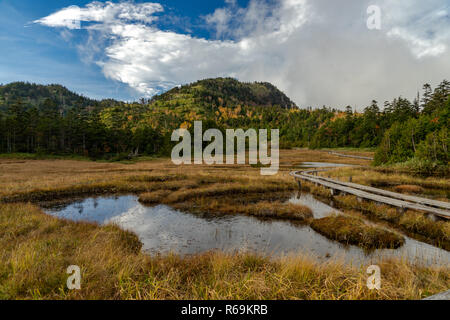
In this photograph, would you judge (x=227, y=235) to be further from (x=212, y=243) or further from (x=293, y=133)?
(x=293, y=133)

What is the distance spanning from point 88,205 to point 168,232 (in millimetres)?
11148

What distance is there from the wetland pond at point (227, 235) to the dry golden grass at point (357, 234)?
1.57 feet

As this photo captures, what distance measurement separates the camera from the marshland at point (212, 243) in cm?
538

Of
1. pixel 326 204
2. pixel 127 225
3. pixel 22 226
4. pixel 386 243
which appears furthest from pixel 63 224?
pixel 326 204

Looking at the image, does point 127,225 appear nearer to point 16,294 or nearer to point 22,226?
point 22,226

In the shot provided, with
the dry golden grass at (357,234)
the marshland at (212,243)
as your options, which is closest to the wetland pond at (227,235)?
the marshland at (212,243)

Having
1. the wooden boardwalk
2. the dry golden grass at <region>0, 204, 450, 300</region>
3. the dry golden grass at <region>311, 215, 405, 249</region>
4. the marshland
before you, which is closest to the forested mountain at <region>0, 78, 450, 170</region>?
the marshland

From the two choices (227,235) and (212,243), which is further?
(227,235)

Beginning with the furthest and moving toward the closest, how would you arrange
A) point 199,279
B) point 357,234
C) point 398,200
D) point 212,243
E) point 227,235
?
point 398,200 < point 227,235 < point 357,234 < point 212,243 < point 199,279

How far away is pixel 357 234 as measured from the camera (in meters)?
11.5

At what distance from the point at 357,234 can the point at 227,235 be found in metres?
7.53

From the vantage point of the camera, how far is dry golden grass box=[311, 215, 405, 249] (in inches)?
423

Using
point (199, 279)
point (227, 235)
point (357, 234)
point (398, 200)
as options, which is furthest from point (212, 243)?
point (398, 200)
